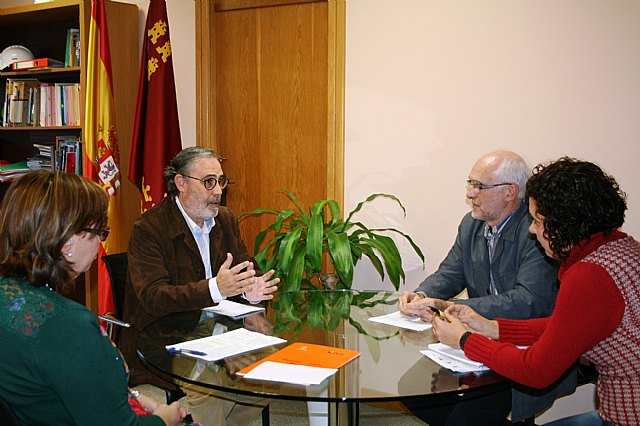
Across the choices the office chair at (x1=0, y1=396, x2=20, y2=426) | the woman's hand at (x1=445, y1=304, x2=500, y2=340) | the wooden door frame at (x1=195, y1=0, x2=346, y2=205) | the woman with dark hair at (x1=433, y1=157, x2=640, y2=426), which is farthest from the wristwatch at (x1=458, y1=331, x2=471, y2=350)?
the wooden door frame at (x1=195, y1=0, x2=346, y2=205)

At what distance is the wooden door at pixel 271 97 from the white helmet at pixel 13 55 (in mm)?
1340

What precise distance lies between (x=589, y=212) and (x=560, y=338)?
1.15 feet

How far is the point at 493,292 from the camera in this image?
2.56 m

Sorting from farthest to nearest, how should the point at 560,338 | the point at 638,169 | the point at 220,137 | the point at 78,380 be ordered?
the point at 220,137 → the point at 638,169 → the point at 560,338 → the point at 78,380

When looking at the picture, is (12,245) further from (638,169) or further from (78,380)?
A: (638,169)

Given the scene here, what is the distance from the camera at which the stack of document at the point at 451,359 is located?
5.65ft

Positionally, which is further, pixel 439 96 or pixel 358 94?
pixel 358 94

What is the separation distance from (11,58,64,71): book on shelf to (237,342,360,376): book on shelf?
332cm

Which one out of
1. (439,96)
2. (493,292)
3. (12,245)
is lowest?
(493,292)

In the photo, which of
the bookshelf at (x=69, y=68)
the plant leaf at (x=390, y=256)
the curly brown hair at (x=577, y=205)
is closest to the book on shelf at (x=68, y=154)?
the bookshelf at (x=69, y=68)

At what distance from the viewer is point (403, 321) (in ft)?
7.43

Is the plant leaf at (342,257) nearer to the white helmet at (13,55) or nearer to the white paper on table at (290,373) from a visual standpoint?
the white paper on table at (290,373)

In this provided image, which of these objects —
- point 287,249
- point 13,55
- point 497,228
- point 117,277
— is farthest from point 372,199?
point 13,55

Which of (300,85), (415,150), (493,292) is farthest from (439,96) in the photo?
(493,292)
